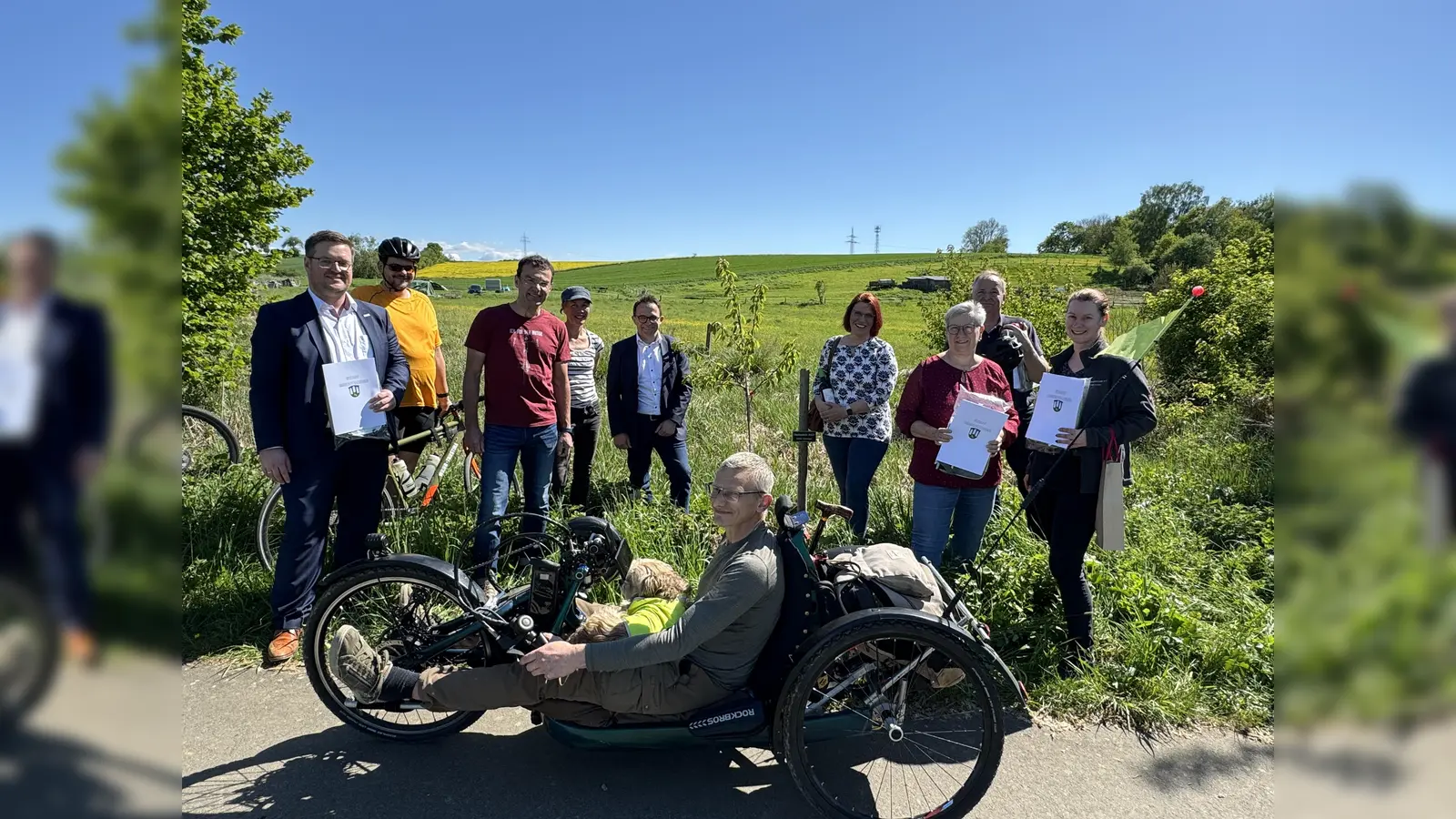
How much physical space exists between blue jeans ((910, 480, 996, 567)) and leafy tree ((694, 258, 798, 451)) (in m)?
2.28

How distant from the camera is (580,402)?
573cm

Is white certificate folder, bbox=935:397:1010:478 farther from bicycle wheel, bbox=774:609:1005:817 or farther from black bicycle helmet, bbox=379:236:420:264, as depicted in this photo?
black bicycle helmet, bbox=379:236:420:264

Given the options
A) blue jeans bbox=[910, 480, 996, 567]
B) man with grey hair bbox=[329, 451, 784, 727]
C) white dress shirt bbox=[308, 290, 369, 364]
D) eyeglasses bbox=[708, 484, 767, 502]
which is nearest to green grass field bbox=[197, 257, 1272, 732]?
blue jeans bbox=[910, 480, 996, 567]

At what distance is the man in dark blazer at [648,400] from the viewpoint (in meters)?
5.68

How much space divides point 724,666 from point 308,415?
251 centimetres

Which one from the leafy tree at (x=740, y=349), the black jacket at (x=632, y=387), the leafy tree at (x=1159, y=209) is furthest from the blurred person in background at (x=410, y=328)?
the leafy tree at (x=1159, y=209)

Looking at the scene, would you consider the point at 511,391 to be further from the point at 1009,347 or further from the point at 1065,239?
the point at 1065,239
